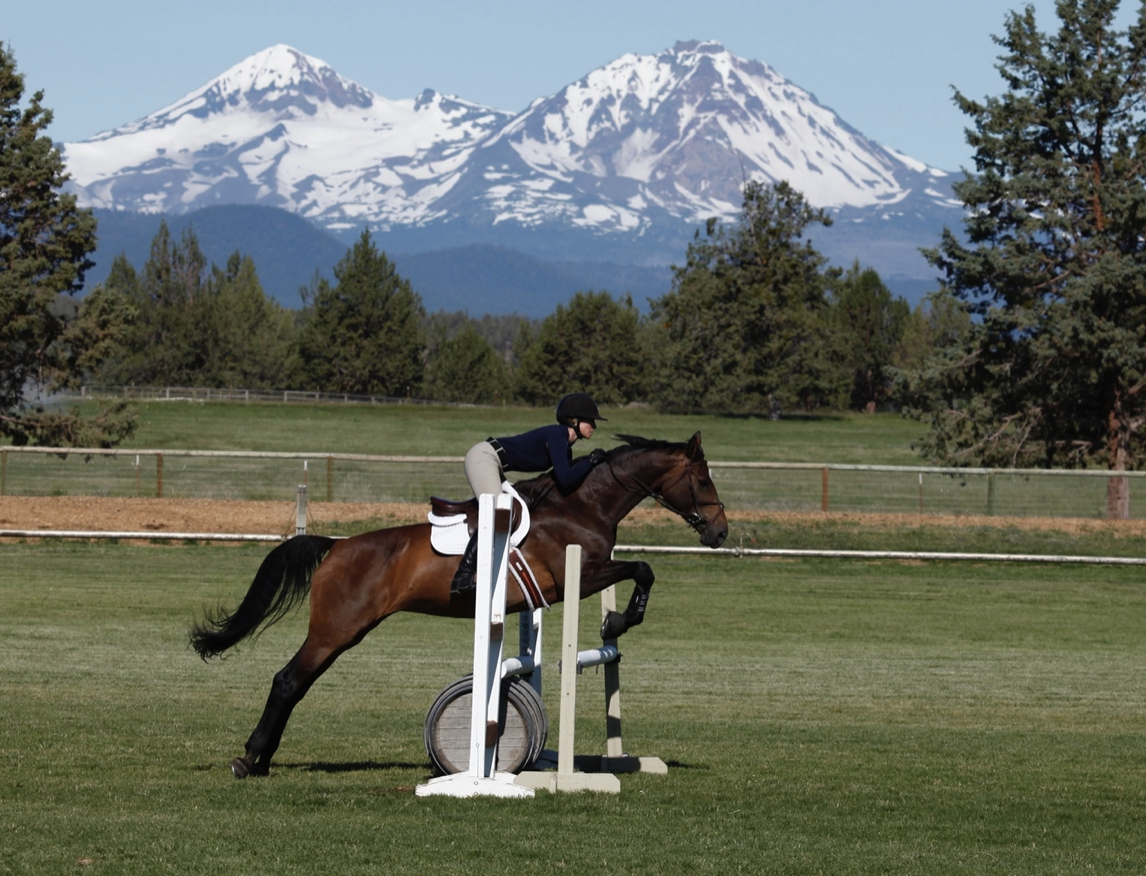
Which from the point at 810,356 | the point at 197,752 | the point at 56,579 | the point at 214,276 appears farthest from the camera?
the point at 214,276

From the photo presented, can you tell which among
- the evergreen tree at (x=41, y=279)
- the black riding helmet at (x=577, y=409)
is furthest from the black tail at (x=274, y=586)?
the evergreen tree at (x=41, y=279)

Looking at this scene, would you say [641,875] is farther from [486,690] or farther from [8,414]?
[8,414]

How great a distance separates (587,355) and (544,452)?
10670cm

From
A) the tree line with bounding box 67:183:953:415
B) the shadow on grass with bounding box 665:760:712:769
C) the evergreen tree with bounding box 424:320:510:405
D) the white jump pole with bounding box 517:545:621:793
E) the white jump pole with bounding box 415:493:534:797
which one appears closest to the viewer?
the white jump pole with bounding box 415:493:534:797

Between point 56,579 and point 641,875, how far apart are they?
59.4ft

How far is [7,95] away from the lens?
37156 millimetres

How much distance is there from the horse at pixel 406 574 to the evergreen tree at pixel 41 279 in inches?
1155

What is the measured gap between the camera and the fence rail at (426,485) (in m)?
35.4

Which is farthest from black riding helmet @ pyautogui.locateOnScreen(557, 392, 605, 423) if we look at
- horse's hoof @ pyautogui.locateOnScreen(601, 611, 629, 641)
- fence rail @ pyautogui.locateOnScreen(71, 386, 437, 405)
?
fence rail @ pyautogui.locateOnScreen(71, 386, 437, 405)

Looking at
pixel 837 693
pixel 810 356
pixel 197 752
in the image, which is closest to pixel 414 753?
pixel 197 752

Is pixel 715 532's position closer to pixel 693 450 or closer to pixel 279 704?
pixel 693 450

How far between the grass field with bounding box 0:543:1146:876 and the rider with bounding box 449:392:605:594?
1.94 metres

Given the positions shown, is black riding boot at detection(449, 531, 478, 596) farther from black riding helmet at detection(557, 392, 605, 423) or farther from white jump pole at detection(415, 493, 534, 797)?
black riding helmet at detection(557, 392, 605, 423)

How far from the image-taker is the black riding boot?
29.6ft
